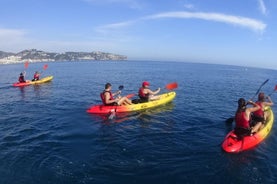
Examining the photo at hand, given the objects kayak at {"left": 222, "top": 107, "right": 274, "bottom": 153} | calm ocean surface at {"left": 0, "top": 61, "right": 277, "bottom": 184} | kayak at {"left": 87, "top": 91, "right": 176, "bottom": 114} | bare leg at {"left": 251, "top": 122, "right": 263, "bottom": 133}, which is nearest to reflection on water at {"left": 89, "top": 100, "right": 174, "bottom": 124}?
calm ocean surface at {"left": 0, "top": 61, "right": 277, "bottom": 184}

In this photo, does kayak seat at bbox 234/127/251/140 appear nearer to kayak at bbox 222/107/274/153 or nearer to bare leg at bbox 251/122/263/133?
kayak at bbox 222/107/274/153

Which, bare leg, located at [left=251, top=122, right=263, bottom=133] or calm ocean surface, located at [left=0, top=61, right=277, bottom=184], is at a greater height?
bare leg, located at [left=251, top=122, right=263, bottom=133]

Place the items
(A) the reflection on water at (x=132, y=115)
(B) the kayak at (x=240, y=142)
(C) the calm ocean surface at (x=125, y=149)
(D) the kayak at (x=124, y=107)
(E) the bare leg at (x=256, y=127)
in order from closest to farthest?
(C) the calm ocean surface at (x=125, y=149)
(B) the kayak at (x=240, y=142)
(E) the bare leg at (x=256, y=127)
(A) the reflection on water at (x=132, y=115)
(D) the kayak at (x=124, y=107)

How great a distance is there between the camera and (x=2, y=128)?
17000 mm

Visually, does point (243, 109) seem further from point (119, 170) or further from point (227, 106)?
point (227, 106)

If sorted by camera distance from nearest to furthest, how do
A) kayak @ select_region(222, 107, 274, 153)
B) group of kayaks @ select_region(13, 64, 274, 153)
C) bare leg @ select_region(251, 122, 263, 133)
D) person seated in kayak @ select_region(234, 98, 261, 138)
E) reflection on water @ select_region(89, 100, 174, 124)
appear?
kayak @ select_region(222, 107, 274, 153) → group of kayaks @ select_region(13, 64, 274, 153) → person seated in kayak @ select_region(234, 98, 261, 138) → bare leg @ select_region(251, 122, 263, 133) → reflection on water @ select_region(89, 100, 174, 124)

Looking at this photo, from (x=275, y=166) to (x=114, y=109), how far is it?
39.9 ft

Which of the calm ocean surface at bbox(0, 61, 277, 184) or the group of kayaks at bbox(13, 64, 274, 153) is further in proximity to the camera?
the group of kayaks at bbox(13, 64, 274, 153)

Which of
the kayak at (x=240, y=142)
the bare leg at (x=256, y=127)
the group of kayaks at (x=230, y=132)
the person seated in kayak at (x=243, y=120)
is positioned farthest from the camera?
the bare leg at (x=256, y=127)

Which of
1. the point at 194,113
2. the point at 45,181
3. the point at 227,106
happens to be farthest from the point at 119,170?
the point at 227,106

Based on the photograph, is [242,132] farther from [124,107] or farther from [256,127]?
[124,107]

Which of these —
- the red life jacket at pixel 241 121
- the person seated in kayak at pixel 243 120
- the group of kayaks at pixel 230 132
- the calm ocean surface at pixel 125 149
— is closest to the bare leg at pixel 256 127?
the group of kayaks at pixel 230 132

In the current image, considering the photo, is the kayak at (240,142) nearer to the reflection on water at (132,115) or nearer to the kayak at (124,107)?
the reflection on water at (132,115)

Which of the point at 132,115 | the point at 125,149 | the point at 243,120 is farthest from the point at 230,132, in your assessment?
the point at 132,115
